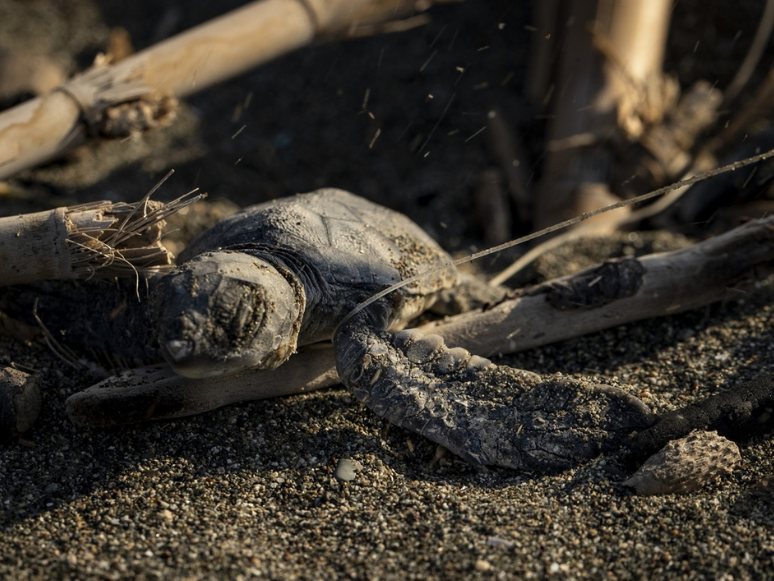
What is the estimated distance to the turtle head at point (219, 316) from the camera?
73.1 inches

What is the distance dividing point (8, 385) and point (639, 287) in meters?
2.20

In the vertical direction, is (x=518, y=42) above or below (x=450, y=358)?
above

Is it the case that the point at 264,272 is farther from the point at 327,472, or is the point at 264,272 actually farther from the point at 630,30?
the point at 630,30

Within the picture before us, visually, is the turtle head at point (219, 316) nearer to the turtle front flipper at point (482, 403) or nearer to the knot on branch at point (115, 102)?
the turtle front flipper at point (482, 403)

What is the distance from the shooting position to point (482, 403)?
2.14 metres

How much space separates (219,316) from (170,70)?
75.4 inches

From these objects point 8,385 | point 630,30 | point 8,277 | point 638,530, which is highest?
point 630,30

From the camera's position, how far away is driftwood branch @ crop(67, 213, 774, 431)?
7.88ft

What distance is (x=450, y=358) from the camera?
7.40ft

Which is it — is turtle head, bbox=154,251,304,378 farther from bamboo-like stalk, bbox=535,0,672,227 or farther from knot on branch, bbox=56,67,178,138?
bamboo-like stalk, bbox=535,0,672,227

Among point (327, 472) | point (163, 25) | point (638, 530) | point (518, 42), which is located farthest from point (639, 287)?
point (163, 25)

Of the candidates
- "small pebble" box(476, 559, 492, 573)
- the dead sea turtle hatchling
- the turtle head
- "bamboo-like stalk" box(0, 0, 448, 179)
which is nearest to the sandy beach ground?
"small pebble" box(476, 559, 492, 573)

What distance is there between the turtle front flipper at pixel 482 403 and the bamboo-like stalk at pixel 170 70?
1.65 metres

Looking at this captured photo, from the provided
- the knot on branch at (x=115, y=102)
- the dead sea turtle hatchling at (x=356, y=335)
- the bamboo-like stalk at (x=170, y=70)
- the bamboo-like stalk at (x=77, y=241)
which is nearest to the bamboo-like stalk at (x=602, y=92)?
the bamboo-like stalk at (x=170, y=70)
